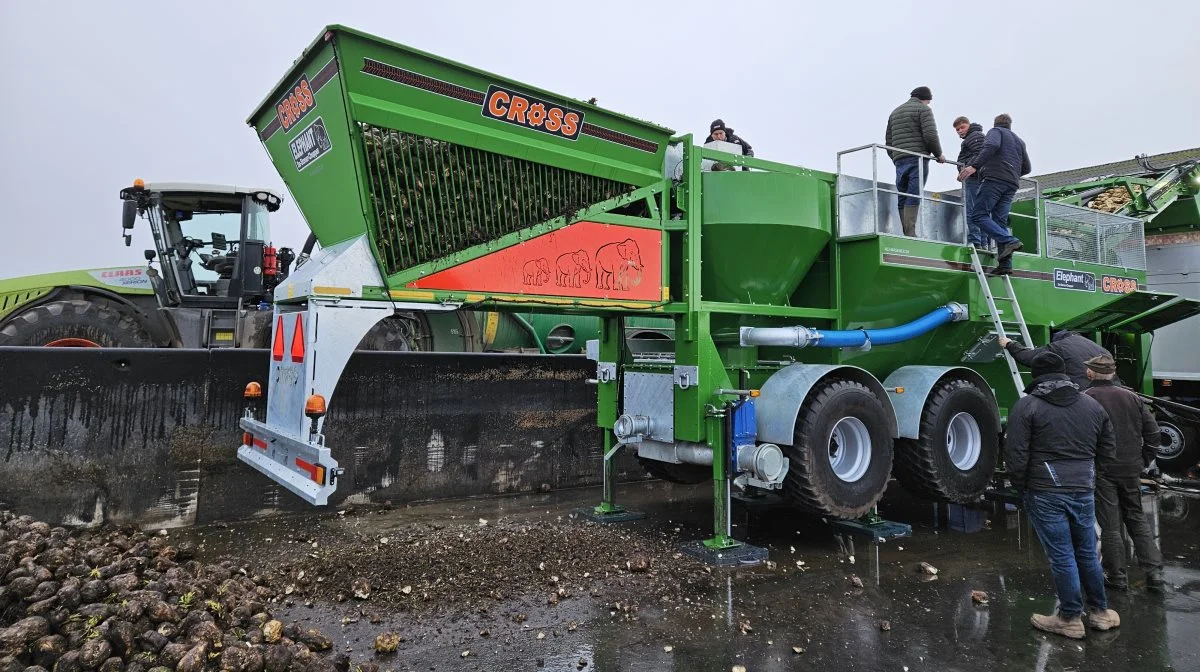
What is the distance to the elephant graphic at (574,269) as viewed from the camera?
4980 millimetres

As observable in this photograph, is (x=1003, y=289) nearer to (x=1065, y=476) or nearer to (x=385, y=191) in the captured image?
(x=1065, y=476)

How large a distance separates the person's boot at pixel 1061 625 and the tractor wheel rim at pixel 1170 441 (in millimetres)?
7158

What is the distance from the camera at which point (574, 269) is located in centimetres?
503

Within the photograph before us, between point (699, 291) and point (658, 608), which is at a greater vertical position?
point (699, 291)

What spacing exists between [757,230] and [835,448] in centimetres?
193

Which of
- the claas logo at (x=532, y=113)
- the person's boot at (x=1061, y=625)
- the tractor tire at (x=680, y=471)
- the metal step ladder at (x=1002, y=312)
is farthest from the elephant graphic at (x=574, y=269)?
the metal step ladder at (x=1002, y=312)

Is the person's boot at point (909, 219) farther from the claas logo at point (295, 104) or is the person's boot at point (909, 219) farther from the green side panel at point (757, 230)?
the claas logo at point (295, 104)

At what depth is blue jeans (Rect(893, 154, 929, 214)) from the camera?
6.34 m

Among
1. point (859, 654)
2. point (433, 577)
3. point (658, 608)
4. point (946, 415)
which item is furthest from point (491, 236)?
point (946, 415)

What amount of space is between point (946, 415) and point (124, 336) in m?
8.51

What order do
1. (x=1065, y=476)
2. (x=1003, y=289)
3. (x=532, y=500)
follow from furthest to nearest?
(x=532, y=500) < (x=1003, y=289) < (x=1065, y=476)

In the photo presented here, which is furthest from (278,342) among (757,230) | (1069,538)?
(1069,538)

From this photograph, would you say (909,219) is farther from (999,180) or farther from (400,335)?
(400,335)

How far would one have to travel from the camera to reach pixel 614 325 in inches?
252
